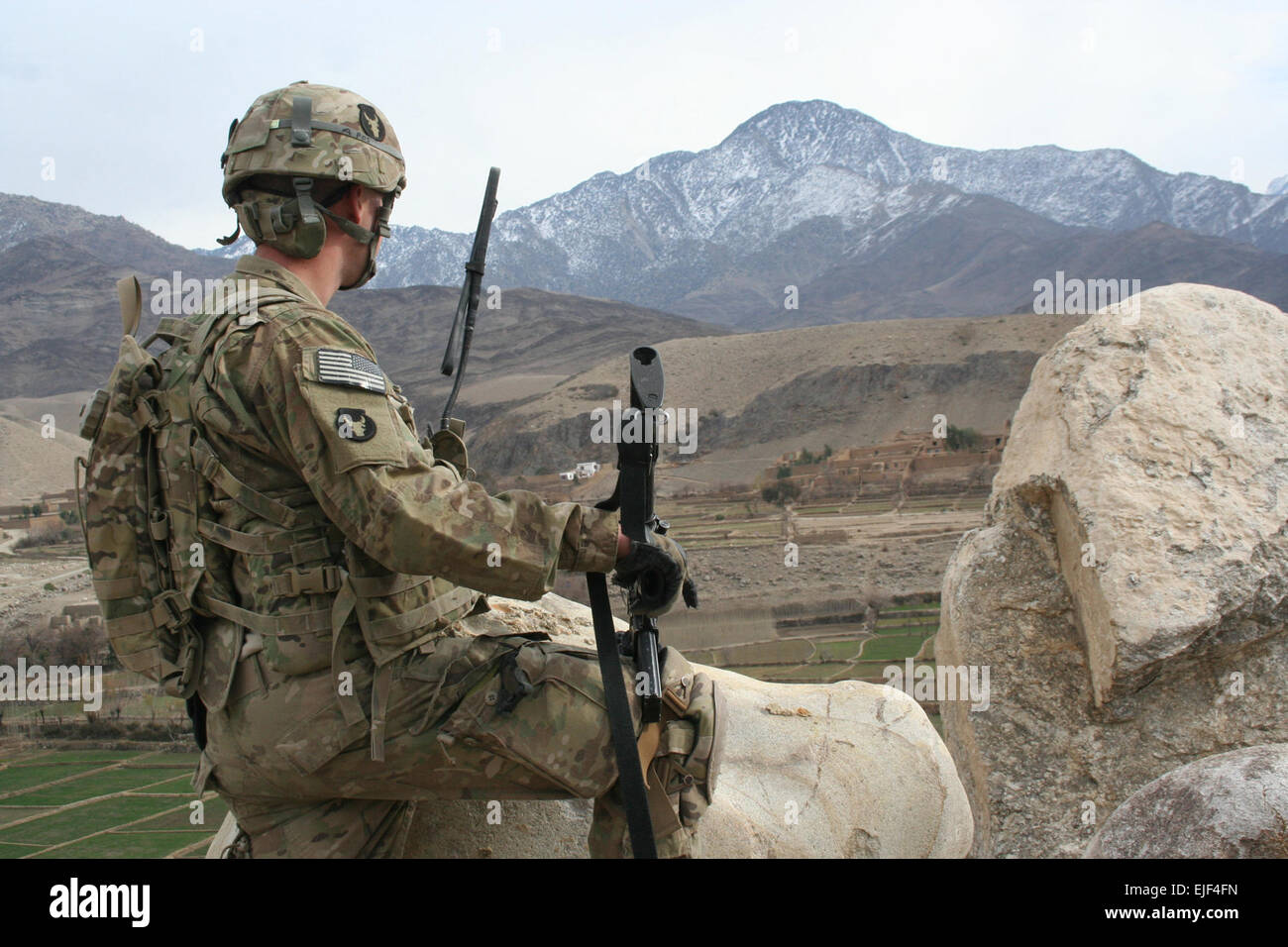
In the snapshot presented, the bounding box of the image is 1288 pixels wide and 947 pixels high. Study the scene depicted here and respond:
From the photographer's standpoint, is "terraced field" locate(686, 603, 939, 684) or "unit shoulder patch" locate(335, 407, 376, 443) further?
"terraced field" locate(686, 603, 939, 684)

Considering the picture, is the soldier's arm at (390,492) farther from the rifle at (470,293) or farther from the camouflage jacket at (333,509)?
the rifle at (470,293)

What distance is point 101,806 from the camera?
12.7 m

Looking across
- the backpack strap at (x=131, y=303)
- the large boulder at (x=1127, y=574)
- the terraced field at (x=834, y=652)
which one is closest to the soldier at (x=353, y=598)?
the backpack strap at (x=131, y=303)

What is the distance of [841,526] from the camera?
Answer: 48.8 meters

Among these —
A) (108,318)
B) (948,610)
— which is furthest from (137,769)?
(108,318)

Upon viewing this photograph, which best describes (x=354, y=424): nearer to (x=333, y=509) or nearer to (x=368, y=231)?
(x=333, y=509)

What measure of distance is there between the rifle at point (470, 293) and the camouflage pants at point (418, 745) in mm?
1256

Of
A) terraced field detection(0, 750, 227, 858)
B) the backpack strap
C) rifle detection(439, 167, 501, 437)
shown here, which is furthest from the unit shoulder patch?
terraced field detection(0, 750, 227, 858)

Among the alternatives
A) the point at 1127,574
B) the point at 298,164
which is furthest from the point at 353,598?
the point at 1127,574

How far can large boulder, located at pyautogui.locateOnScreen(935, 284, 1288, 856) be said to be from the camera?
186 inches

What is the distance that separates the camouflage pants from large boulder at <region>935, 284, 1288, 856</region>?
282 cm

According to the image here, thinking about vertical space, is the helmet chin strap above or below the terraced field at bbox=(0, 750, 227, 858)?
above

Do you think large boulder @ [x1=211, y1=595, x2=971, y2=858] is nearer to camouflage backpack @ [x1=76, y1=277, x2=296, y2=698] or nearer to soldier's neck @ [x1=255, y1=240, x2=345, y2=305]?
camouflage backpack @ [x1=76, y1=277, x2=296, y2=698]
